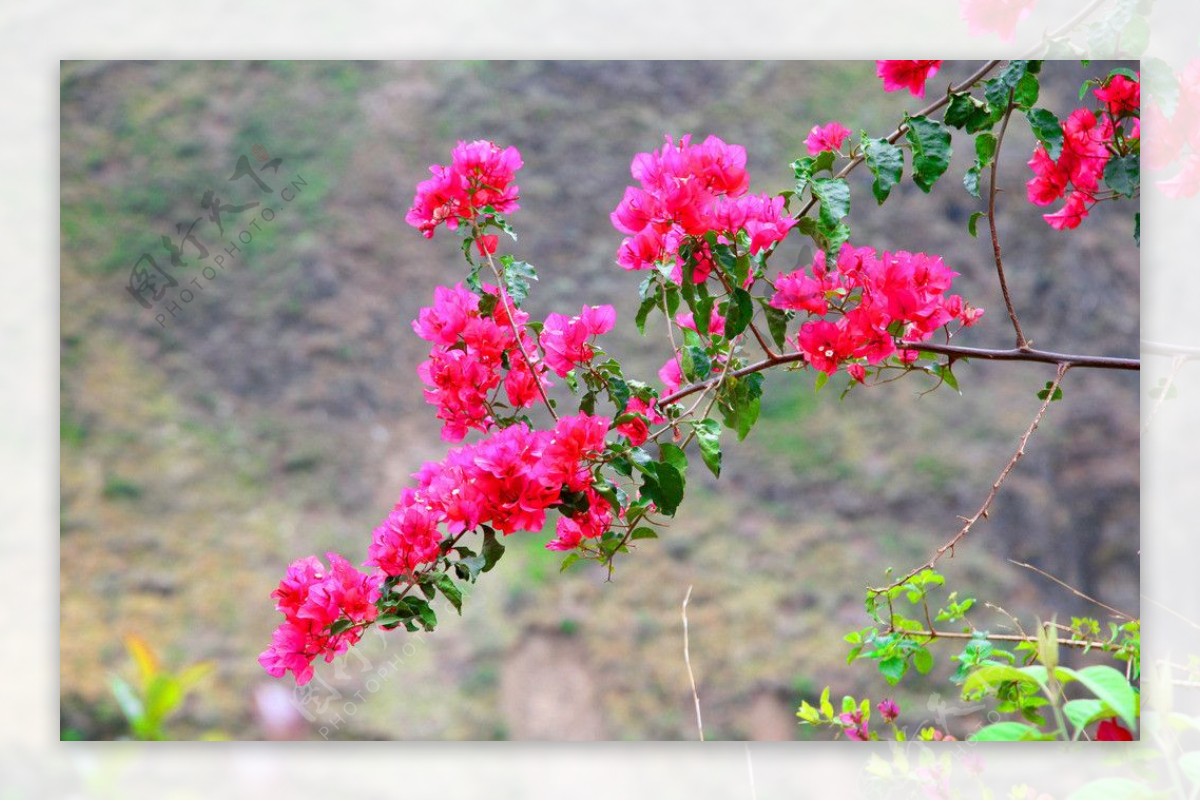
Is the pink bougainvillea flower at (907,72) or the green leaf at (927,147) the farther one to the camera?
the pink bougainvillea flower at (907,72)

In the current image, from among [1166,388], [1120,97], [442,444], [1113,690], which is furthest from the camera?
[442,444]

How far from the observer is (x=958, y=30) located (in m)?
1.85

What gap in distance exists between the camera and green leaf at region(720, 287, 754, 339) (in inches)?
33.4

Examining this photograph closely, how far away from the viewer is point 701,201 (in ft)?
2.73

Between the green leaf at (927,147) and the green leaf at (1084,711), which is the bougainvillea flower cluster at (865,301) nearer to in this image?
the green leaf at (927,147)

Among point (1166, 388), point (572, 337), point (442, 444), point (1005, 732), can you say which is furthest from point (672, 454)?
point (442, 444)

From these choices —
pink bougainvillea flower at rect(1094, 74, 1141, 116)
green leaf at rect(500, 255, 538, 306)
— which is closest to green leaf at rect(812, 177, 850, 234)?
green leaf at rect(500, 255, 538, 306)

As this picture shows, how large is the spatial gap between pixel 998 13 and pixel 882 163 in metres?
0.24

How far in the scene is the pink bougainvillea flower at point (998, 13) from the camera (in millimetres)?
982

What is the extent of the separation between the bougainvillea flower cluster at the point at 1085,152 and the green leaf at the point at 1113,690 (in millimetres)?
620

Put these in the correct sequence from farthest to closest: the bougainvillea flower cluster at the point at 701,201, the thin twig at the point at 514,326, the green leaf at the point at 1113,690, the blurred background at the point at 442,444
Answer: the blurred background at the point at 442,444, the thin twig at the point at 514,326, the bougainvillea flower cluster at the point at 701,201, the green leaf at the point at 1113,690

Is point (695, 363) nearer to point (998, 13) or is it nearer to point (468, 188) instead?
point (468, 188)

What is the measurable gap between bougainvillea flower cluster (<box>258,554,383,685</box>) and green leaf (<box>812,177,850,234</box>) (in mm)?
451

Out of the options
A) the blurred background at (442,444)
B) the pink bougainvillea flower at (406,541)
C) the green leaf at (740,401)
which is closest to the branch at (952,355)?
the green leaf at (740,401)
